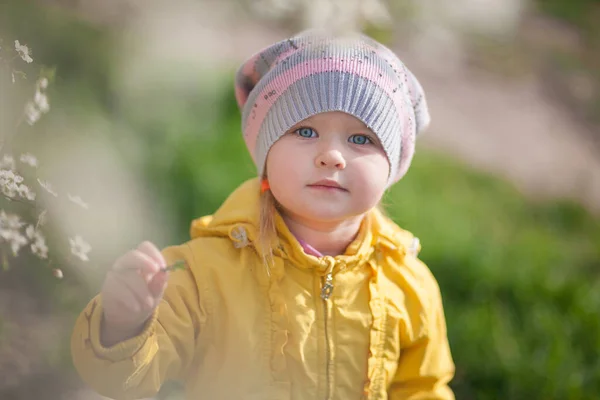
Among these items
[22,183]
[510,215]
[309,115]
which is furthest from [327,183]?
[510,215]

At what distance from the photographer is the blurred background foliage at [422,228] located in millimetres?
1754

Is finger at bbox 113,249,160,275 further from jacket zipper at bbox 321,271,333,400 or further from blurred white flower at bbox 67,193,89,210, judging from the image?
jacket zipper at bbox 321,271,333,400

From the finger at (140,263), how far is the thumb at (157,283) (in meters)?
0.01

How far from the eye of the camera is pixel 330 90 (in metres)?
1.57

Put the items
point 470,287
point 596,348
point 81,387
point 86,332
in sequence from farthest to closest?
point 470,287, point 596,348, point 81,387, point 86,332

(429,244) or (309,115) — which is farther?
(429,244)

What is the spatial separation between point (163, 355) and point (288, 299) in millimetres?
284

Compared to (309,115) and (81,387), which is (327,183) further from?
(81,387)

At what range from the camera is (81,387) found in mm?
1772

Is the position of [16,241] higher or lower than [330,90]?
lower

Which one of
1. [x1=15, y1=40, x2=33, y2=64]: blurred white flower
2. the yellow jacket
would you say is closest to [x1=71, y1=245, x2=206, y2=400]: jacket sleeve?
the yellow jacket

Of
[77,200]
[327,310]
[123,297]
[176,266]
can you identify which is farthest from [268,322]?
[77,200]

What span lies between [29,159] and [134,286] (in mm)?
332

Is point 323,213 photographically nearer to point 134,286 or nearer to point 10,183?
point 134,286
